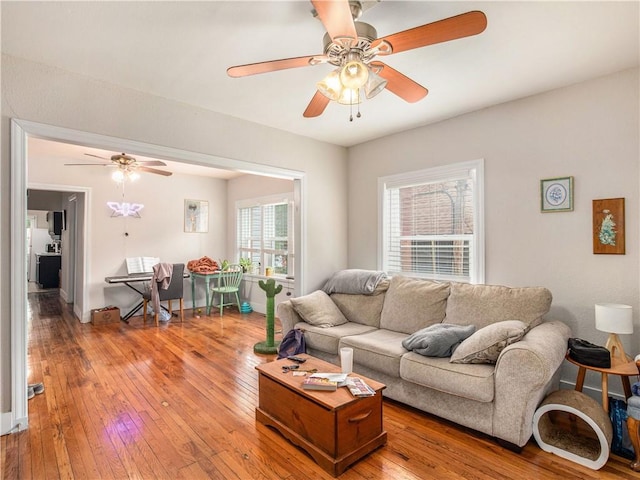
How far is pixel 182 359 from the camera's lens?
12.2 ft

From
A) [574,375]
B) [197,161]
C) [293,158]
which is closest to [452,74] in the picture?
[293,158]

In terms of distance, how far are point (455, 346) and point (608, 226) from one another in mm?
1496

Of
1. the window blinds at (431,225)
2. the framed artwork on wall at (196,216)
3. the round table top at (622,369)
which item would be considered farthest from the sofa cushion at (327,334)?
the framed artwork on wall at (196,216)

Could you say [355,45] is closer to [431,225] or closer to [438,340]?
[438,340]

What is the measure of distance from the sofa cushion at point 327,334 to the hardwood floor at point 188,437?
64cm

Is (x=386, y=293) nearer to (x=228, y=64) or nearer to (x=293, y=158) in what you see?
(x=293, y=158)

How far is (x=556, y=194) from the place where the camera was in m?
2.82

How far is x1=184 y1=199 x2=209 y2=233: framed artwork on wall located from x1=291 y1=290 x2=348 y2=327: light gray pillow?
153 inches

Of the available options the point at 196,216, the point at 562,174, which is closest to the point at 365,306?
the point at 562,174

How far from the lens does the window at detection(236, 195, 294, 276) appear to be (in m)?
5.61

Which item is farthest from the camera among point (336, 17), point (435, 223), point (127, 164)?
point (127, 164)

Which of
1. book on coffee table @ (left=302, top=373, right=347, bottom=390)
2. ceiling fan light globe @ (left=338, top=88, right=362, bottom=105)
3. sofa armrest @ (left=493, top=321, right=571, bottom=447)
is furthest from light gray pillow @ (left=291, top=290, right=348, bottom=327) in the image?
ceiling fan light globe @ (left=338, top=88, right=362, bottom=105)

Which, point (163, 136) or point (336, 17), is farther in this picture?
point (163, 136)

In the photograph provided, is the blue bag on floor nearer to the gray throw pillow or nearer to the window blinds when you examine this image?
the gray throw pillow
